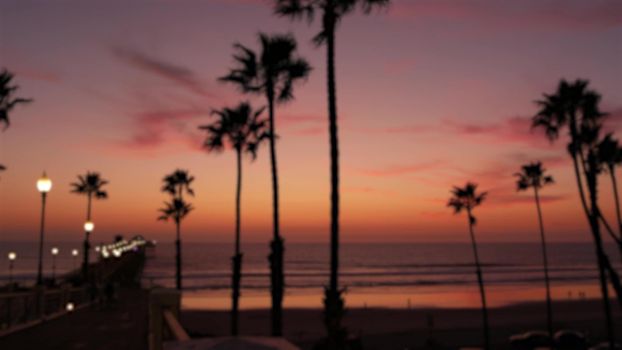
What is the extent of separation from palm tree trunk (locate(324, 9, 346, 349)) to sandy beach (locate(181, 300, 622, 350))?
21.9 m

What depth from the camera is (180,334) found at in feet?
27.9

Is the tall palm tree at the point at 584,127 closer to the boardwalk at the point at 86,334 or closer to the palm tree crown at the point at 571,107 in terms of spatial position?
the palm tree crown at the point at 571,107

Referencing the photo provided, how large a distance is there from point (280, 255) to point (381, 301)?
47.6 m

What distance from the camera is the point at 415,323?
2078 inches

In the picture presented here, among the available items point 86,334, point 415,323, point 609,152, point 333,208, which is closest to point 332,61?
point 333,208

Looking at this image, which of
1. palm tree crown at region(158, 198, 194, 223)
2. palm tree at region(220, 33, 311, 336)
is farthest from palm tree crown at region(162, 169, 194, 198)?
palm tree at region(220, 33, 311, 336)

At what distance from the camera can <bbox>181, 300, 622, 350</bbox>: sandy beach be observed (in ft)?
141

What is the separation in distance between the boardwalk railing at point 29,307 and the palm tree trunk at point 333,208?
1072 centimetres

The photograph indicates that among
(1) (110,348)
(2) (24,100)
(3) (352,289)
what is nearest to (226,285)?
(3) (352,289)

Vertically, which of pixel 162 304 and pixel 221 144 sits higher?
pixel 221 144

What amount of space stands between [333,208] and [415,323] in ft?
125

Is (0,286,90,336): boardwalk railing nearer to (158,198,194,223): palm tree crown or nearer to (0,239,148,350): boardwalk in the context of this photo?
(0,239,148,350): boardwalk

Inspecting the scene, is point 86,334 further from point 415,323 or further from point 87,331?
point 415,323

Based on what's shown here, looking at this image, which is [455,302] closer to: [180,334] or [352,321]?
[352,321]
